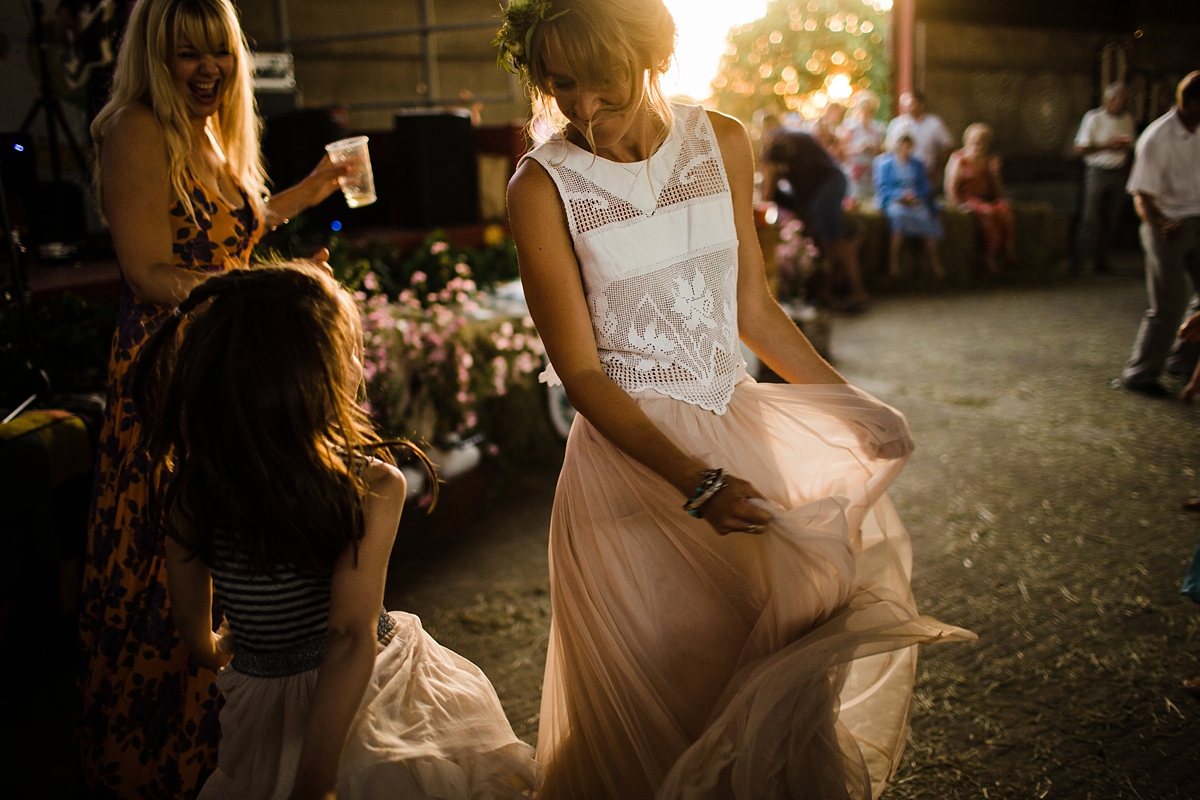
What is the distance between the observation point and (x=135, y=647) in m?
1.98

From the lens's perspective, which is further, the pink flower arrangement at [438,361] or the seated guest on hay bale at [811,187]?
the seated guest on hay bale at [811,187]

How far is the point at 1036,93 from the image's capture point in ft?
46.6

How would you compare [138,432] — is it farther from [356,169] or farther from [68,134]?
[68,134]

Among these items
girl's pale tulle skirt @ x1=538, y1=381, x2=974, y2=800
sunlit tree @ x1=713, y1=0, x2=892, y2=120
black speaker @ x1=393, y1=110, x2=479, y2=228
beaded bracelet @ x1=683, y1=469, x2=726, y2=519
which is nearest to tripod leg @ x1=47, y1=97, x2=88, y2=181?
black speaker @ x1=393, y1=110, x2=479, y2=228

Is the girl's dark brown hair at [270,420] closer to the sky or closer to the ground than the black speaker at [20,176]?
closer to the ground

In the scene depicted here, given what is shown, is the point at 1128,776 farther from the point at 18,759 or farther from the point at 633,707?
the point at 18,759

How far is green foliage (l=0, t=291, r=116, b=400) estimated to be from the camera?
3.15 meters

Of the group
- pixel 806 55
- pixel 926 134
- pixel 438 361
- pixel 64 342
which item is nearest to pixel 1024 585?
pixel 438 361

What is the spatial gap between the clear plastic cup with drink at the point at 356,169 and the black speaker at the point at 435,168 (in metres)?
4.98

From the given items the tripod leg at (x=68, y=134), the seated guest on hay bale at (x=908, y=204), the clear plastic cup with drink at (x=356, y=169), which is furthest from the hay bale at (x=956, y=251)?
the clear plastic cup with drink at (x=356, y=169)

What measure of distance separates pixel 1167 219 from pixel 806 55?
2177cm

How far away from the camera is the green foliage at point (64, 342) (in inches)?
124

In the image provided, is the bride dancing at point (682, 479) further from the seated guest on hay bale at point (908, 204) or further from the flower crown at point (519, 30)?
the seated guest on hay bale at point (908, 204)

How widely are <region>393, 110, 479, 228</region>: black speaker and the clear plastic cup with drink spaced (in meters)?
4.98
